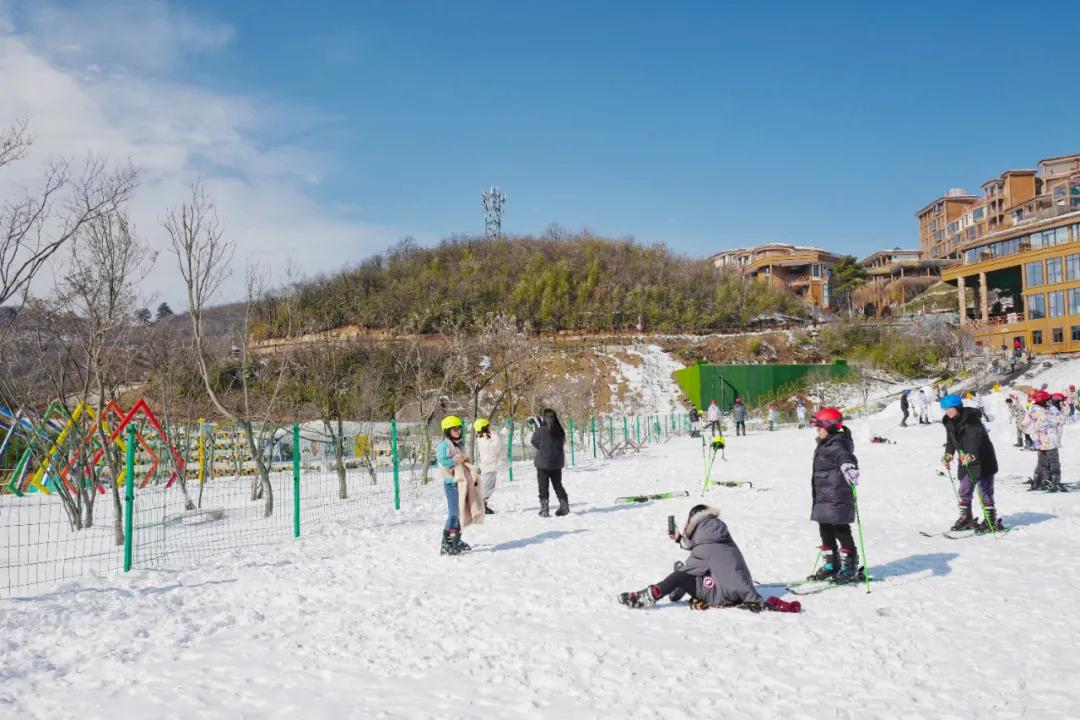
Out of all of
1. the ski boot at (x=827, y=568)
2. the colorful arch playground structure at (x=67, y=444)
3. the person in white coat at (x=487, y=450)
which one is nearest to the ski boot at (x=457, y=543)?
the person in white coat at (x=487, y=450)

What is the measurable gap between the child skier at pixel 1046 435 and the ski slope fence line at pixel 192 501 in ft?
29.7

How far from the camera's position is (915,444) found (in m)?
21.7

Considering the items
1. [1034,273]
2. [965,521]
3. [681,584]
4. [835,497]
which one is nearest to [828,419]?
[835,497]

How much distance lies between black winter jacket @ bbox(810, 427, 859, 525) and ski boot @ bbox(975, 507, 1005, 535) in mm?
3104

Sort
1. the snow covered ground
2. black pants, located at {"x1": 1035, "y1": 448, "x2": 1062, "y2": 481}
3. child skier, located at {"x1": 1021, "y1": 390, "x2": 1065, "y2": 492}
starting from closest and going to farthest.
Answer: the snow covered ground
child skier, located at {"x1": 1021, "y1": 390, "x2": 1065, "y2": 492}
black pants, located at {"x1": 1035, "y1": 448, "x2": 1062, "y2": 481}

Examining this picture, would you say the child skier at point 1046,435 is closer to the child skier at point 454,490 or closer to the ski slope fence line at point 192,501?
the child skier at point 454,490

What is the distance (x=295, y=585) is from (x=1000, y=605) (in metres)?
5.71

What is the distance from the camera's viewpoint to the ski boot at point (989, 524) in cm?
820

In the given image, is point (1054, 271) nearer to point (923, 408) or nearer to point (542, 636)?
point (923, 408)

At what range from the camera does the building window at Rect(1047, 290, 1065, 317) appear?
44.7 metres

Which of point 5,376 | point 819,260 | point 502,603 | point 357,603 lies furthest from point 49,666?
point 819,260

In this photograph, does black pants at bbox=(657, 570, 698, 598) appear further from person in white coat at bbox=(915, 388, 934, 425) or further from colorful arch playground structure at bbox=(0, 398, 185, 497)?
person in white coat at bbox=(915, 388, 934, 425)

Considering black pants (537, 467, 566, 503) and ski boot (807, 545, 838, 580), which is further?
black pants (537, 467, 566, 503)

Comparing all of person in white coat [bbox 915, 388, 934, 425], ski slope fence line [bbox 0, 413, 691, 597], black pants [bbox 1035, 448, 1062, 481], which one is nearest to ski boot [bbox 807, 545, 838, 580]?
ski slope fence line [bbox 0, 413, 691, 597]
